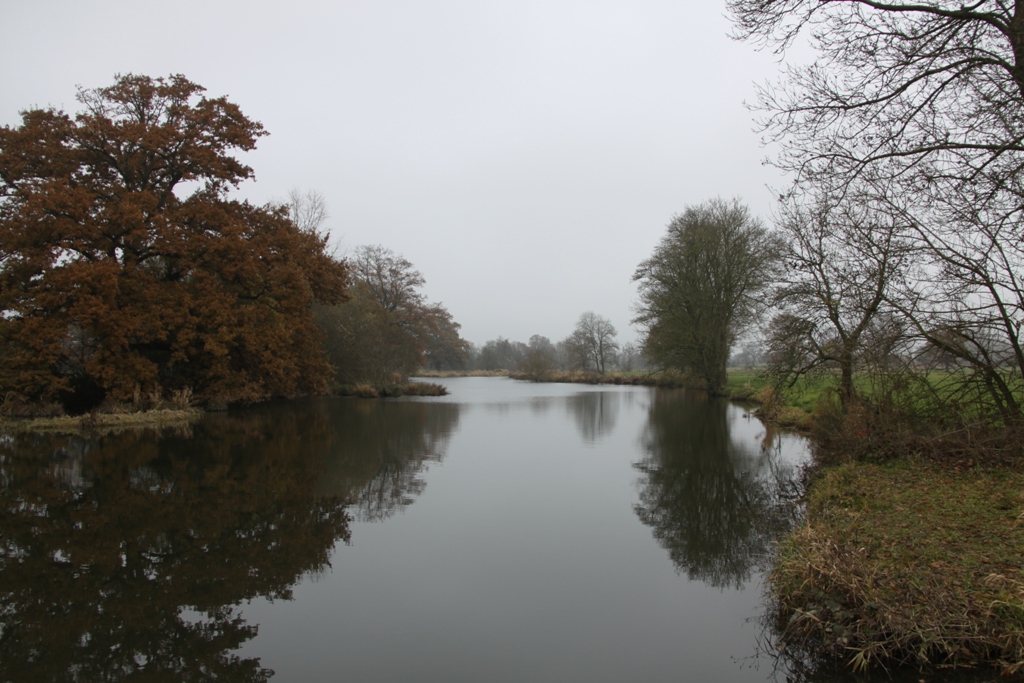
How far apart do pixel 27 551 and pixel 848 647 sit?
6.77 m

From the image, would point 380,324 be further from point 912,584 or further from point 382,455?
point 912,584

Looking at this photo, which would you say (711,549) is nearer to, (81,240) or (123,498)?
(123,498)

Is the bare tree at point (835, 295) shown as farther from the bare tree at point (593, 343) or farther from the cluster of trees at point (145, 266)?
the bare tree at point (593, 343)

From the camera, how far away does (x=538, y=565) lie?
Result: 19.1ft

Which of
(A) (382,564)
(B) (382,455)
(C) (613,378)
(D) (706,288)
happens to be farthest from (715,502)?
(C) (613,378)

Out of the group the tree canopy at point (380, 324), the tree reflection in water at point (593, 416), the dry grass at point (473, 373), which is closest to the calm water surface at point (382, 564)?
the tree reflection in water at point (593, 416)

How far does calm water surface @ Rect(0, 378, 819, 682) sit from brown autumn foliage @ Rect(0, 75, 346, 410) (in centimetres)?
556

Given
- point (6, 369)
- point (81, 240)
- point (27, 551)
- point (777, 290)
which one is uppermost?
point (81, 240)

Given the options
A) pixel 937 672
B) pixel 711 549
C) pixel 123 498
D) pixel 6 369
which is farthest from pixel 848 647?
pixel 6 369

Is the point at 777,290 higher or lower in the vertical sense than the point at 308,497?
higher

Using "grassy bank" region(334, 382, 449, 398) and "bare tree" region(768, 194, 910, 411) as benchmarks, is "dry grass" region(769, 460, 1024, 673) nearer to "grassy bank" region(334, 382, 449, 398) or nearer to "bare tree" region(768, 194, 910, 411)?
"bare tree" region(768, 194, 910, 411)

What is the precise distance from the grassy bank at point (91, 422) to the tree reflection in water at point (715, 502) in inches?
484

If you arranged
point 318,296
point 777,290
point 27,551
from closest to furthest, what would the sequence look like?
point 27,551
point 777,290
point 318,296

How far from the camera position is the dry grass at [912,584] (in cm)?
367
